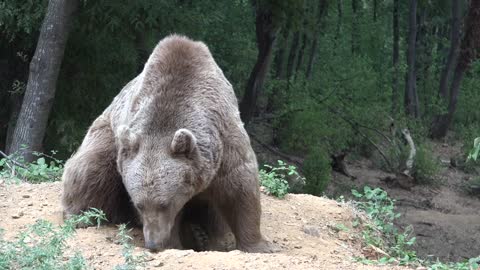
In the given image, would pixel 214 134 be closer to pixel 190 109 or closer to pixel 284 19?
pixel 190 109

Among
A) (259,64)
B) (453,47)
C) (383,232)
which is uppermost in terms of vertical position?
(453,47)

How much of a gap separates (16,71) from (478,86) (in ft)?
64.4

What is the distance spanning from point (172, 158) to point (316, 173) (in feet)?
40.3

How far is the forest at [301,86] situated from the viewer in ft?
44.8

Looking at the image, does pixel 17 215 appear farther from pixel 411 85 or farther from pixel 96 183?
pixel 411 85

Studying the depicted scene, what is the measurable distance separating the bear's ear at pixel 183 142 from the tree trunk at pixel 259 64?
12459mm

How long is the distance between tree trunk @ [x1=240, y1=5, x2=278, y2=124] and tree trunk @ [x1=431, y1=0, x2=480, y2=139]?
8.52 metres

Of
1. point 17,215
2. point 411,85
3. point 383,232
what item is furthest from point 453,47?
point 17,215

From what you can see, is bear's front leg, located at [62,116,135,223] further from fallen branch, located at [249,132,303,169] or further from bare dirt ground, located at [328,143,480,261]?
fallen branch, located at [249,132,303,169]

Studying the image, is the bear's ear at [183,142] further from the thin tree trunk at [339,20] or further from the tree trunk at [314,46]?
the thin tree trunk at [339,20]

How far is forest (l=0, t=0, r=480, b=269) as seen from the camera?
1366cm

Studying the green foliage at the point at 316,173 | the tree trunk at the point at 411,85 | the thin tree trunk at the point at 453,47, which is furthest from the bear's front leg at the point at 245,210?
the thin tree trunk at the point at 453,47

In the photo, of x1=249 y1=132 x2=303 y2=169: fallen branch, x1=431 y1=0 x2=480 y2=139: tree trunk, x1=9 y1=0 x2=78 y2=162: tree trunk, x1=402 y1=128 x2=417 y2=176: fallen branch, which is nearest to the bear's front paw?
x1=9 y1=0 x2=78 y2=162: tree trunk

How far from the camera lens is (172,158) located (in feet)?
17.4
